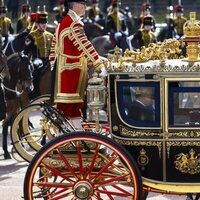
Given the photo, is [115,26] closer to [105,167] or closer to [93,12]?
[93,12]

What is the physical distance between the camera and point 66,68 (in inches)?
296

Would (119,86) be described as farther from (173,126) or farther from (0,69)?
(0,69)

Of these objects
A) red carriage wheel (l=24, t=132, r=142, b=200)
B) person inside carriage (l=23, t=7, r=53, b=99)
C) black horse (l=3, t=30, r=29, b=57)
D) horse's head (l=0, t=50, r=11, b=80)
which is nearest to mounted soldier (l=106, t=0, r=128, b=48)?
black horse (l=3, t=30, r=29, b=57)

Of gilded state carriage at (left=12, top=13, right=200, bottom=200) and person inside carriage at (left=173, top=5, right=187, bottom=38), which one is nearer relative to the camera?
gilded state carriage at (left=12, top=13, right=200, bottom=200)

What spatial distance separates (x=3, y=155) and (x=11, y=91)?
37.8 inches

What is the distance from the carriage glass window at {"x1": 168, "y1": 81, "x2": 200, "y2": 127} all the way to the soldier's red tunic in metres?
0.90

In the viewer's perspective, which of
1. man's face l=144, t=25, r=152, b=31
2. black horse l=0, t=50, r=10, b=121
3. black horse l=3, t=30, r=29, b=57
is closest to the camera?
black horse l=0, t=50, r=10, b=121

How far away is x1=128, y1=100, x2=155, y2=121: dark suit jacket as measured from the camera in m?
6.96

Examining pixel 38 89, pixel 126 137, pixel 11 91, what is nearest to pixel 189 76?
pixel 126 137

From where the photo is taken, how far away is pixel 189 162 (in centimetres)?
685

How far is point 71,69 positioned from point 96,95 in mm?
582

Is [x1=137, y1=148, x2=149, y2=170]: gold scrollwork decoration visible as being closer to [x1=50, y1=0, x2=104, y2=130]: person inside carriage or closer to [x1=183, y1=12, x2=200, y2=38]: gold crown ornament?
[x1=50, y1=0, x2=104, y2=130]: person inside carriage

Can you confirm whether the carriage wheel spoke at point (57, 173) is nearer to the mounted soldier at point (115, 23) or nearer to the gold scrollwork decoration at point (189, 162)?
the gold scrollwork decoration at point (189, 162)

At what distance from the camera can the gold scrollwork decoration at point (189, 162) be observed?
6.84m
